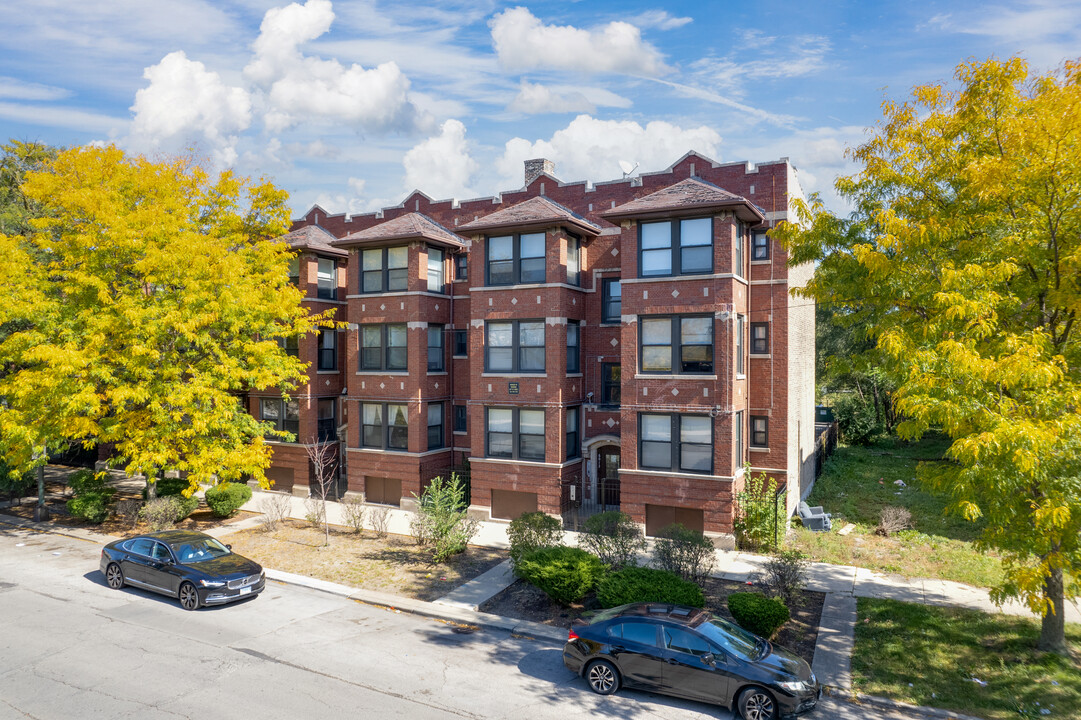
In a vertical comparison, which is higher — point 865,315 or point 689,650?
point 865,315

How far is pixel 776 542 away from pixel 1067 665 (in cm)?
785

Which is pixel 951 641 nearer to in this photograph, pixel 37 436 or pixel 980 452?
pixel 980 452

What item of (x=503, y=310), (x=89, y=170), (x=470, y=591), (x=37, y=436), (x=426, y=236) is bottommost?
(x=470, y=591)

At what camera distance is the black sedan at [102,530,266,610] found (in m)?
14.9

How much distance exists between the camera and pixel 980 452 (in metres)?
9.85

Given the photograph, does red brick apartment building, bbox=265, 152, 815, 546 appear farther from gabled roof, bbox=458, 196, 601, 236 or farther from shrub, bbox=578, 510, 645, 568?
shrub, bbox=578, 510, 645, 568

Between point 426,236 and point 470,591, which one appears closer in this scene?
point 470,591

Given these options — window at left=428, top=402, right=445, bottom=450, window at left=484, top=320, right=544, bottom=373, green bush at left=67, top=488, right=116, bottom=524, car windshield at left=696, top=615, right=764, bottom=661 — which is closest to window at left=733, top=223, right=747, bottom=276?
window at left=484, top=320, right=544, bottom=373

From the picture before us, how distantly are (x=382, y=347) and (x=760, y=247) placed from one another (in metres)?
14.1

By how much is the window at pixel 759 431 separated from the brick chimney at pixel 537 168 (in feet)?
40.6

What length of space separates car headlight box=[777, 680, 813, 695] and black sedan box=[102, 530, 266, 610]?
11837mm

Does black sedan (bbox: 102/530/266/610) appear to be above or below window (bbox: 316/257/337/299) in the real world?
below

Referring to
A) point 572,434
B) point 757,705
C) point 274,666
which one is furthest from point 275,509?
point 757,705

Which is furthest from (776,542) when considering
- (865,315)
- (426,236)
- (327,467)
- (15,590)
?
(15,590)
